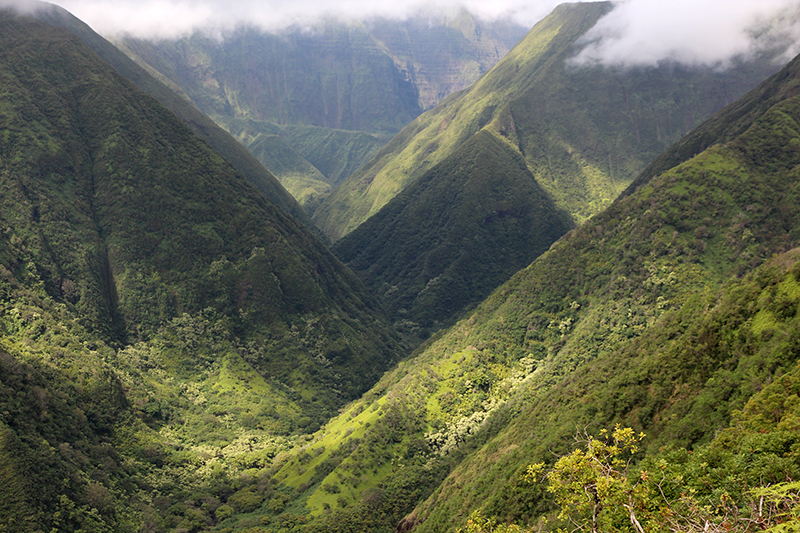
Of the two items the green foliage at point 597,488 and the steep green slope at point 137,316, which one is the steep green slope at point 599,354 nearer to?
the steep green slope at point 137,316

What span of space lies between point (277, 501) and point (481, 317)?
2501 inches

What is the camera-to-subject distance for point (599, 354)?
9338 centimetres

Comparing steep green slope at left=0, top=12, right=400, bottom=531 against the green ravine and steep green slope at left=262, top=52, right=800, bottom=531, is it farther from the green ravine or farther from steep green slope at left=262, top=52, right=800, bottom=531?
steep green slope at left=262, top=52, right=800, bottom=531

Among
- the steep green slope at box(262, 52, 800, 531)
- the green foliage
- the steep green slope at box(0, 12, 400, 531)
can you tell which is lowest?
the steep green slope at box(262, 52, 800, 531)

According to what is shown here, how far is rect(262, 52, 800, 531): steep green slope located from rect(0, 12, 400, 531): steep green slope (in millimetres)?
22839

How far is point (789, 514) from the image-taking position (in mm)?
17297

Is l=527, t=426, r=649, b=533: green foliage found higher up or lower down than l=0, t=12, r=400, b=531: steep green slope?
lower down

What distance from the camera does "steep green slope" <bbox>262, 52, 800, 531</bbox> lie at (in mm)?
53219

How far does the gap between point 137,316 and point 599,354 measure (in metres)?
111

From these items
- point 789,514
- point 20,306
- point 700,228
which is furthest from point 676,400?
point 20,306

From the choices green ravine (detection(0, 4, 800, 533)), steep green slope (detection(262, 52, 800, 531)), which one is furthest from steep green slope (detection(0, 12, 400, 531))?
steep green slope (detection(262, 52, 800, 531))

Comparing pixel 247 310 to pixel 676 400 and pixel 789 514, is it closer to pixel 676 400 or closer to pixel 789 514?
pixel 676 400

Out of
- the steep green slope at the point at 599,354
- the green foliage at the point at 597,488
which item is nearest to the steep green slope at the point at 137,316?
the steep green slope at the point at 599,354

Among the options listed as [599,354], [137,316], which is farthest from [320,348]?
[599,354]
